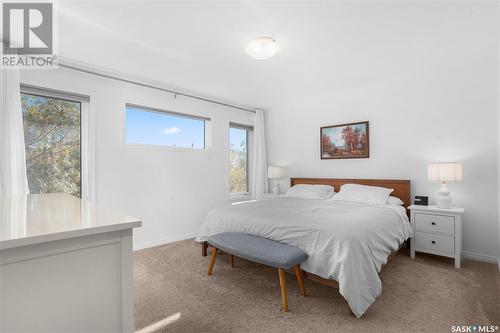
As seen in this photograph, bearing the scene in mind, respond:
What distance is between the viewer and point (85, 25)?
2.16 metres

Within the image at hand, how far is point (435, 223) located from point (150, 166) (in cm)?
377

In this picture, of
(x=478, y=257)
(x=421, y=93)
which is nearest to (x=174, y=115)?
(x=421, y=93)

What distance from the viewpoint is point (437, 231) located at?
284 cm

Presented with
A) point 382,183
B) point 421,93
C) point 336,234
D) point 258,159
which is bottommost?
point 336,234

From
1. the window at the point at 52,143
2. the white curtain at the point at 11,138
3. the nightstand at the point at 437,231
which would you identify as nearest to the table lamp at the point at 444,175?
the nightstand at the point at 437,231

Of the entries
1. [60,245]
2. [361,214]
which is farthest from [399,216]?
[60,245]

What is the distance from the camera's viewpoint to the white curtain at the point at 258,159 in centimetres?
497

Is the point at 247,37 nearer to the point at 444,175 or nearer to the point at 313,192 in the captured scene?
the point at 313,192

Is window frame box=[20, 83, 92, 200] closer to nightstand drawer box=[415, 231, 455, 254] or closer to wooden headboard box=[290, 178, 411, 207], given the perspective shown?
wooden headboard box=[290, 178, 411, 207]

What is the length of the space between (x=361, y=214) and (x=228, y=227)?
1426 millimetres

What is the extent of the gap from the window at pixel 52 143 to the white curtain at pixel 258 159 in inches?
117

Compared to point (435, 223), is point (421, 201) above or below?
above

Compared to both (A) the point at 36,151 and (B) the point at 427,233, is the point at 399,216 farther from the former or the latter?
(A) the point at 36,151

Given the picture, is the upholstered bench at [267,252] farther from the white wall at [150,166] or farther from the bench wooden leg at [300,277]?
the white wall at [150,166]
